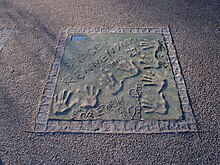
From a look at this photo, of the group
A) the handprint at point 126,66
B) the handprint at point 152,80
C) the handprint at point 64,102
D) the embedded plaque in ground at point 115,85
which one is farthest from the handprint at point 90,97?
the handprint at point 152,80

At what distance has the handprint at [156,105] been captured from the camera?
3371mm

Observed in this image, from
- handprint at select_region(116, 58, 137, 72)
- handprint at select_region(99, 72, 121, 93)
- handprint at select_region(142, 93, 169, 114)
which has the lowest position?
handprint at select_region(142, 93, 169, 114)

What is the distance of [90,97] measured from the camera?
11.7ft

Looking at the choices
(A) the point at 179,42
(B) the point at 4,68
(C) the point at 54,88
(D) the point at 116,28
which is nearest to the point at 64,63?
(C) the point at 54,88

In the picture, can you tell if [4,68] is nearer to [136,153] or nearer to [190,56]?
[136,153]

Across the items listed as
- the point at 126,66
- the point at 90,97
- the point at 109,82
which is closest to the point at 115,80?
the point at 109,82

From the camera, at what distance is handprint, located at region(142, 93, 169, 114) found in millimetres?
3371

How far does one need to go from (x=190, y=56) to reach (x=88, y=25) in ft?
6.85

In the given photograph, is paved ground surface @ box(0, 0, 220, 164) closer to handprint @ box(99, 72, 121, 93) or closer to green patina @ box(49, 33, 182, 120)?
green patina @ box(49, 33, 182, 120)

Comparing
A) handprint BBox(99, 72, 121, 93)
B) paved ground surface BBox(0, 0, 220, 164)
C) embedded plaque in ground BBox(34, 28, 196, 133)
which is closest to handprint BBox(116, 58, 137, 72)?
embedded plaque in ground BBox(34, 28, 196, 133)

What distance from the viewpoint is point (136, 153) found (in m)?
2.93

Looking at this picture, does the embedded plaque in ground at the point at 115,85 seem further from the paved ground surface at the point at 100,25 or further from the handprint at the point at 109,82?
the paved ground surface at the point at 100,25

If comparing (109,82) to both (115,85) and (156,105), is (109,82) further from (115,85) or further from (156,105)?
(156,105)

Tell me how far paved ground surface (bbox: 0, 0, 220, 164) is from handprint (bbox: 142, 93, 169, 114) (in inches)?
15.3
